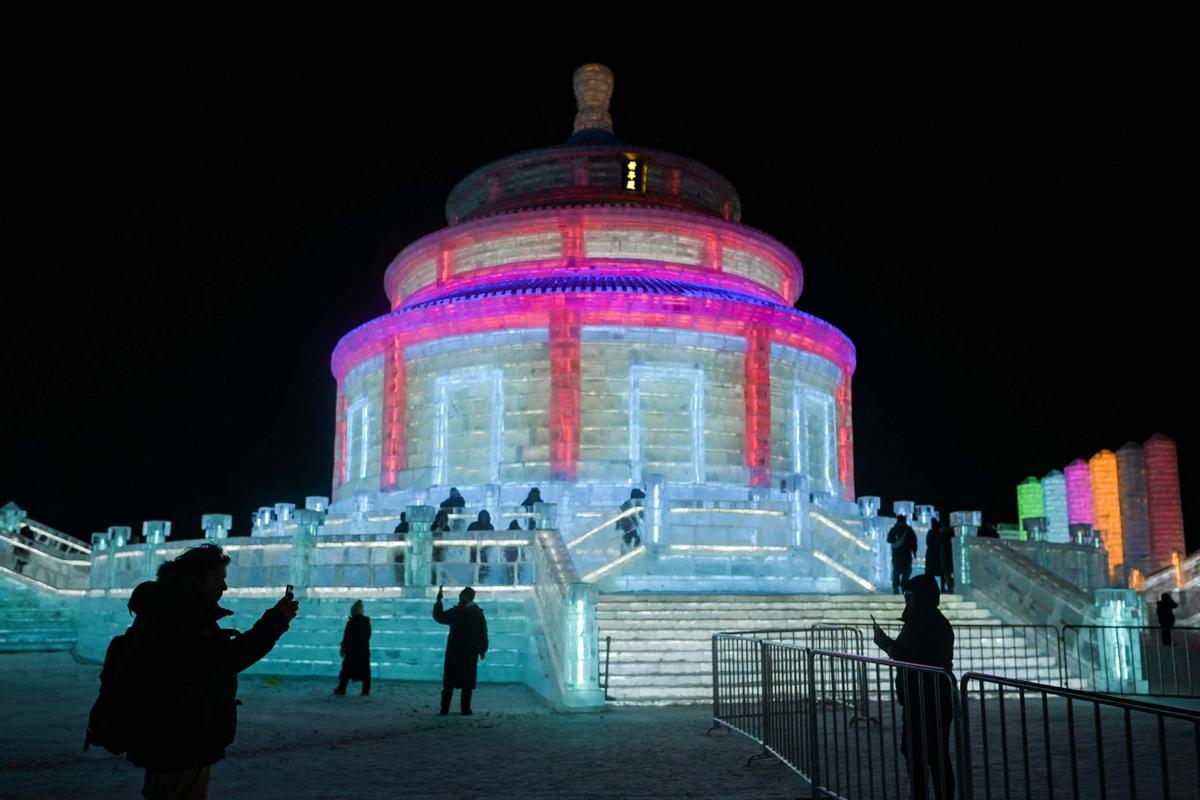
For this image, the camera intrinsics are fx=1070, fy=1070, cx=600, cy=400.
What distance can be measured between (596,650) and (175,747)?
28.0 ft

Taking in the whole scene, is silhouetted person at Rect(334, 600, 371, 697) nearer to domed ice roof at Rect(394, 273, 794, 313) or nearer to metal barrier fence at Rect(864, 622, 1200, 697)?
metal barrier fence at Rect(864, 622, 1200, 697)

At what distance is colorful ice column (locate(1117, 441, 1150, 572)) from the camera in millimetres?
40000

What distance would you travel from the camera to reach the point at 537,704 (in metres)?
12.8

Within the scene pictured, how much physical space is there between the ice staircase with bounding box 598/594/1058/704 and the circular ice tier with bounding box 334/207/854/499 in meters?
9.24

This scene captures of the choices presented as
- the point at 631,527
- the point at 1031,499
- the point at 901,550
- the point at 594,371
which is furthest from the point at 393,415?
the point at 1031,499

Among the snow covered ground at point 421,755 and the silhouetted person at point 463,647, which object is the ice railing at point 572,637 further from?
the silhouetted person at point 463,647

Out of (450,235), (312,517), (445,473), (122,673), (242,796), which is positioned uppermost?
(450,235)

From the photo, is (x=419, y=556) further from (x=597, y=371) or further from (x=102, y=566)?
(x=597, y=371)

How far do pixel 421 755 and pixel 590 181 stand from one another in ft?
74.9

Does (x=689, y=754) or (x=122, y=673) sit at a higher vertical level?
(x=122, y=673)

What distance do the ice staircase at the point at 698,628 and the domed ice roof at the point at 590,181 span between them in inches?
601

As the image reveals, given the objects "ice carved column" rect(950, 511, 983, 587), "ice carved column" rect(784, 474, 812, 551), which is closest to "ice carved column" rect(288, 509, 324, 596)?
"ice carved column" rect(784, 474, 812, 551)

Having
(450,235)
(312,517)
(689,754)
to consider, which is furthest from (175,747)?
(450,235)

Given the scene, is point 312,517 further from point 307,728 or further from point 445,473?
point 445,473
